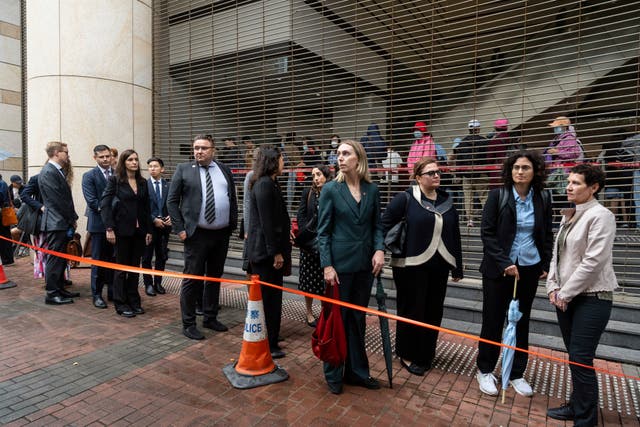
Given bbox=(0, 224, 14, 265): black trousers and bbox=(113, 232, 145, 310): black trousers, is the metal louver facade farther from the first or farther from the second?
bbox=(0, 224, 14, 265): black trousers

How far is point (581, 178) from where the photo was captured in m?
3.15

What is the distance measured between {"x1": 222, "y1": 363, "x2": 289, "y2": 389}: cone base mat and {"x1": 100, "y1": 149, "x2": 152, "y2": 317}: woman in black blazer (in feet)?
7.56

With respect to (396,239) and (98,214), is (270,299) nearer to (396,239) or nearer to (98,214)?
(396,239)

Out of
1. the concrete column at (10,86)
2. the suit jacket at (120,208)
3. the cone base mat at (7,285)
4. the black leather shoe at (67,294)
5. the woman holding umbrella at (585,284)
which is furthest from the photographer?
the concrete column at (10,86)

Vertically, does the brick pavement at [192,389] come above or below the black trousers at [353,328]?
below

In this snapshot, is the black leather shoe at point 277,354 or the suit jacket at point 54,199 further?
the suit jacket at point 54,199

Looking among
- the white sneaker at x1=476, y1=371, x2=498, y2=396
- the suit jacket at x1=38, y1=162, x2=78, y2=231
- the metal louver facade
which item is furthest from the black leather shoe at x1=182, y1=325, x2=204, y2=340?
the metal louver facade

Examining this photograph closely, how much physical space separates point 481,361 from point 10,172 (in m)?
13.0

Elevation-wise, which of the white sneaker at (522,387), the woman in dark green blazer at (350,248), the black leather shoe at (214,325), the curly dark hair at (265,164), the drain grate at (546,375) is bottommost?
the drain grate at (546,375)

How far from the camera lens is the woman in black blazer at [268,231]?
4.09 m

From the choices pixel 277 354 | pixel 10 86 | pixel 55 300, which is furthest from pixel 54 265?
pixel 10 86

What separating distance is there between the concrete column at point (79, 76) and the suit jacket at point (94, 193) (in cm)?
311

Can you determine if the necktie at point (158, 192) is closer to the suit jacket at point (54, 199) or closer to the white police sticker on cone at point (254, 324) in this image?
the suit jacket at point (54, 199)

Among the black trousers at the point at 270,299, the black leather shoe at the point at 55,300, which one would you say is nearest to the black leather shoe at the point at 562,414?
the black trousers at the point at 270,299
